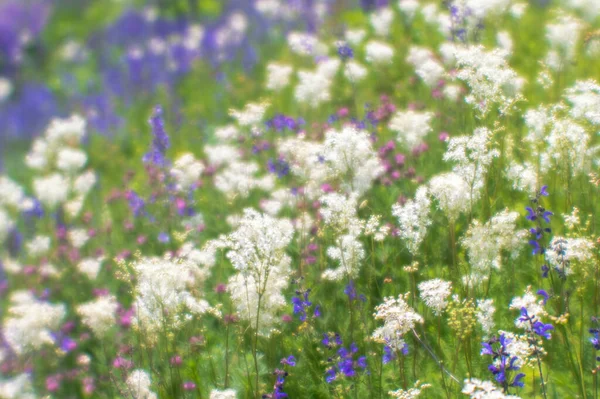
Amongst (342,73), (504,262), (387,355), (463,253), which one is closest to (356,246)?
(387,355)

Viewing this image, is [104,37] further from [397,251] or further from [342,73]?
[397,251]

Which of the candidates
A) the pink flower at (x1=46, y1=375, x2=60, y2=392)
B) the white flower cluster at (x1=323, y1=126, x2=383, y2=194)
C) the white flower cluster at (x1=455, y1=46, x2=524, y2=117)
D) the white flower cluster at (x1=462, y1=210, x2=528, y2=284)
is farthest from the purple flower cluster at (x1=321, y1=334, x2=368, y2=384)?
the pink flower at (x1=46, y1=375, x2=60, y2=392)

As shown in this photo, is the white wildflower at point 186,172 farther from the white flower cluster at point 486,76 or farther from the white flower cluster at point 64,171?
the white flower cluster at point 486,76

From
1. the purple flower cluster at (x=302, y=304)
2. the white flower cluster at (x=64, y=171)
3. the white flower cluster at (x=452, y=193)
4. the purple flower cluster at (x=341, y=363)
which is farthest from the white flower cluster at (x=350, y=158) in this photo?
the white flower cluster at (x=64, y=171)

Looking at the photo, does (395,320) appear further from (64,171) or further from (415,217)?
(64,171)

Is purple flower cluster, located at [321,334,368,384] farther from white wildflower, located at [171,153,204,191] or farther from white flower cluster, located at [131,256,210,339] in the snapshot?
white wildflower, located at [171,153,204,191]

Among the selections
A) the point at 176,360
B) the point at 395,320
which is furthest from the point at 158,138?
the point at 395,320

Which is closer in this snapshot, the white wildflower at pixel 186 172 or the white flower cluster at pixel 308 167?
the white flower cluster at pixel 308 167
